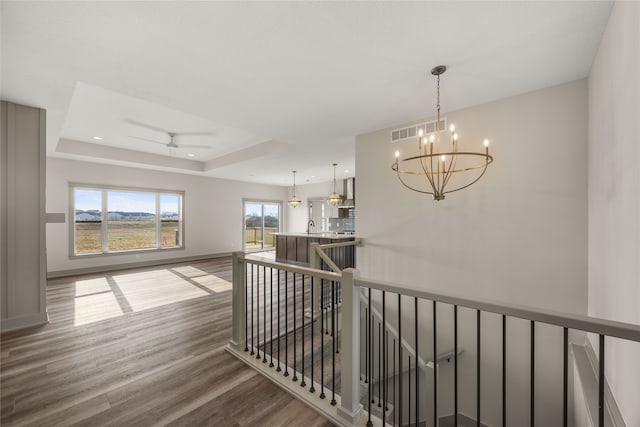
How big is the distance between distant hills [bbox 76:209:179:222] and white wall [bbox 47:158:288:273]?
12.1 inches

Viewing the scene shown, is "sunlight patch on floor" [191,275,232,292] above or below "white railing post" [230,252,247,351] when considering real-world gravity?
below

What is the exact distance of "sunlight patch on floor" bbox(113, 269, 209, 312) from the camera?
4.20 metres

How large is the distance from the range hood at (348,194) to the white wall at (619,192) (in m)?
6.52

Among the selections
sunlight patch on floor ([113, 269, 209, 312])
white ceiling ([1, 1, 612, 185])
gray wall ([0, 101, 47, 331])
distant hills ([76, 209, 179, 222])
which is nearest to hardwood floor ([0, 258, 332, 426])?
sunlight patch on floor ([113, 269, 209, 312])

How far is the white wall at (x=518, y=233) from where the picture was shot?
2570mm

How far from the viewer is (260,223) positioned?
400 inches

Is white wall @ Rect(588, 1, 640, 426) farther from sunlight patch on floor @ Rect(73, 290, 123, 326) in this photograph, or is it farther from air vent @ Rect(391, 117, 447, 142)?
sunlight patch on floor @ Rect(73, 290, 123, 326)

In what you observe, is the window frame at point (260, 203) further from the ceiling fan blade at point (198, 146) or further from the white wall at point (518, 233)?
the white wall at point (518, 233)

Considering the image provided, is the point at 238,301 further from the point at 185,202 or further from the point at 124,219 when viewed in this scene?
the point at 185,202

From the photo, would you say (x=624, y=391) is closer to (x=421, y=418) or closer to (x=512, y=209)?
(x=512, y=209)

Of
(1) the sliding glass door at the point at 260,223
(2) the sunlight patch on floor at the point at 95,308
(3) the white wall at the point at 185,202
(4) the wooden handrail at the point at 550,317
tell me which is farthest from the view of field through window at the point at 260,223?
(4) the wooden handrail at the point at 550,317

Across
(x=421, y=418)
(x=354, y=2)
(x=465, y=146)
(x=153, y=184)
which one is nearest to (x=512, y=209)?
(x=465, y=146)

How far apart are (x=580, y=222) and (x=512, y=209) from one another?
55 centimetres

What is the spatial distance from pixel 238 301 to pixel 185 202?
20.4 feet
